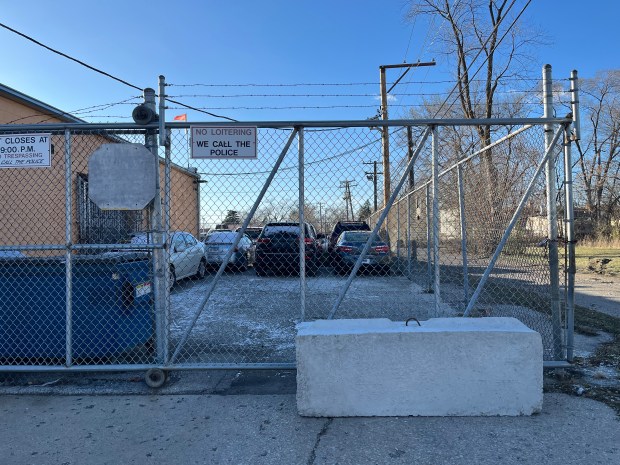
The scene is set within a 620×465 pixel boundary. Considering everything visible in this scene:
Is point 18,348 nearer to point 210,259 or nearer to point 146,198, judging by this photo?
point 146,198

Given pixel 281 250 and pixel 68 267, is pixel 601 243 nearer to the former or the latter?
pixel 281 250

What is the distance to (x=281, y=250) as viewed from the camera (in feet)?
30.2

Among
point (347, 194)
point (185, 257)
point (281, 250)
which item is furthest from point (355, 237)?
point (347, 194)

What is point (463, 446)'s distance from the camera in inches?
127

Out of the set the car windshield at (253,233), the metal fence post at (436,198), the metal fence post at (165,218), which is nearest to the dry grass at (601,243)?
the car windshield at (253,233)

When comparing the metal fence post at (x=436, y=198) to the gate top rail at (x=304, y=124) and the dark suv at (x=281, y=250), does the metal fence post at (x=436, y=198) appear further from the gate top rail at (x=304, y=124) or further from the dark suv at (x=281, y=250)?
the dark suv at (x=281, y=250)

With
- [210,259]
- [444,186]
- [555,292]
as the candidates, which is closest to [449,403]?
[555,292]

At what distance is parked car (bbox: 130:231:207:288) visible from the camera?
10.2 m

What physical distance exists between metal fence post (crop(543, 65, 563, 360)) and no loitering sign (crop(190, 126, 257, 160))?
9.83 feet

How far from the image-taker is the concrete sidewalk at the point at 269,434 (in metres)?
3.13

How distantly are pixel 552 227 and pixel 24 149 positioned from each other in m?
5.42

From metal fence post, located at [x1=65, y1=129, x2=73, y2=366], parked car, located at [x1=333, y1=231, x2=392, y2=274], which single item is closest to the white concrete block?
metal fence post, located at [x1=65, y1=129, x2=73, y2=366]

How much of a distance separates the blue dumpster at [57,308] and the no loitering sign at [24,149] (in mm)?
1016

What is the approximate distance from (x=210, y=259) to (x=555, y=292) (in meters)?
9.81
